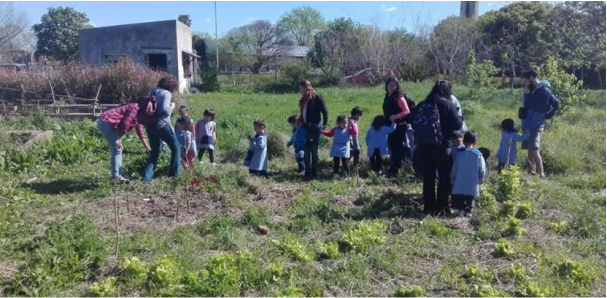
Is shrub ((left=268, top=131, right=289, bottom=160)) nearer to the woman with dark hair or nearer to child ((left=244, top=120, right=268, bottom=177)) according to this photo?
child ((left=244, top=120, right=268, bottom=177))

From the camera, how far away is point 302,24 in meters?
61.1

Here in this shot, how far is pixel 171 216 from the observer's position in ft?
21.1

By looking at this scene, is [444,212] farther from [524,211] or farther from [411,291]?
[411,291]

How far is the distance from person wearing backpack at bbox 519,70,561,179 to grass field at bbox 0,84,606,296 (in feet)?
1.69

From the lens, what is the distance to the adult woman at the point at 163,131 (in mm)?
7809

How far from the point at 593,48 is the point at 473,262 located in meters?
17.9

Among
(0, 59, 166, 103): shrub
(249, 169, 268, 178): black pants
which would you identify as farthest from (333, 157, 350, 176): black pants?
(0, 59, 166, 103): shrub

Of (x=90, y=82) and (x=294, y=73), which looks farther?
(x=294, y=73)

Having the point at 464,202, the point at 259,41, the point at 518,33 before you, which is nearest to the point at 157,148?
the point at 464,202

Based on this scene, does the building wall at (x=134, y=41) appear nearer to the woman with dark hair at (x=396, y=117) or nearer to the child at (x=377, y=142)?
the child at (x=377, y=142)

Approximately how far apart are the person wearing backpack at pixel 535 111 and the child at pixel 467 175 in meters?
2.26

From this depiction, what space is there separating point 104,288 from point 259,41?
49892mm

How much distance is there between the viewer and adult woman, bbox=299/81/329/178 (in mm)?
8172

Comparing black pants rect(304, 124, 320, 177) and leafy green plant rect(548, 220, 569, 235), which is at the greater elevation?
black pants rect(304, 124, 320, 177)
